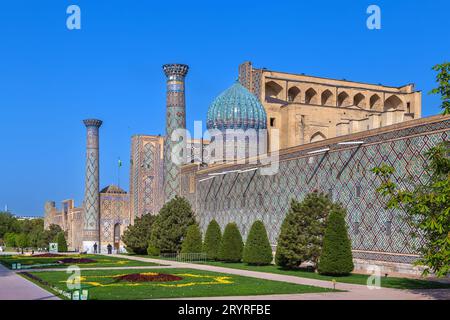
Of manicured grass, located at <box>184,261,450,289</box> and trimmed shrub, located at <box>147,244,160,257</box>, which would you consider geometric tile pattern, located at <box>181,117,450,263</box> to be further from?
trimmed shrub, located at <box>147,244,160,257</box>

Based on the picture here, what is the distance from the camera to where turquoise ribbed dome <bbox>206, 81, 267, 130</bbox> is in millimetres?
33156

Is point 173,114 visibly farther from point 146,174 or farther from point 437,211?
point 437,211

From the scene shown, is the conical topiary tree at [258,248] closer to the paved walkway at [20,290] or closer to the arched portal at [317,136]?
the paved walkway at [20,290]

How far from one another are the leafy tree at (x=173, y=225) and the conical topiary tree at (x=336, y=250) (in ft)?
41.6

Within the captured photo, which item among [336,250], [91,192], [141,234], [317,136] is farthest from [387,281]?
[91,192]

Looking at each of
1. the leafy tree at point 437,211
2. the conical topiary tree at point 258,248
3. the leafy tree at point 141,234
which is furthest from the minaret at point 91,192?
the leafy tree at point 437,211

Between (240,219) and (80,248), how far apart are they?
2151 cm

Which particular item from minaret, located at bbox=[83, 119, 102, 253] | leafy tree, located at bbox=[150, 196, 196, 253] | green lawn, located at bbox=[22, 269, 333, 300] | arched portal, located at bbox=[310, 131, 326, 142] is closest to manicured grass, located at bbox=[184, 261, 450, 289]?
green lawn, located at bbox=[22, 269, 333, 300]

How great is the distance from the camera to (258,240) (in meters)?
23.0

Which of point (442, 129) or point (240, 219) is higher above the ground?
point (442, 129)

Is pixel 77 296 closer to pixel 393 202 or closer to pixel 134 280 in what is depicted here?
pixel 134 280

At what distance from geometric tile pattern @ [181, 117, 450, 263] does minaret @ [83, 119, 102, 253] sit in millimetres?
18291
